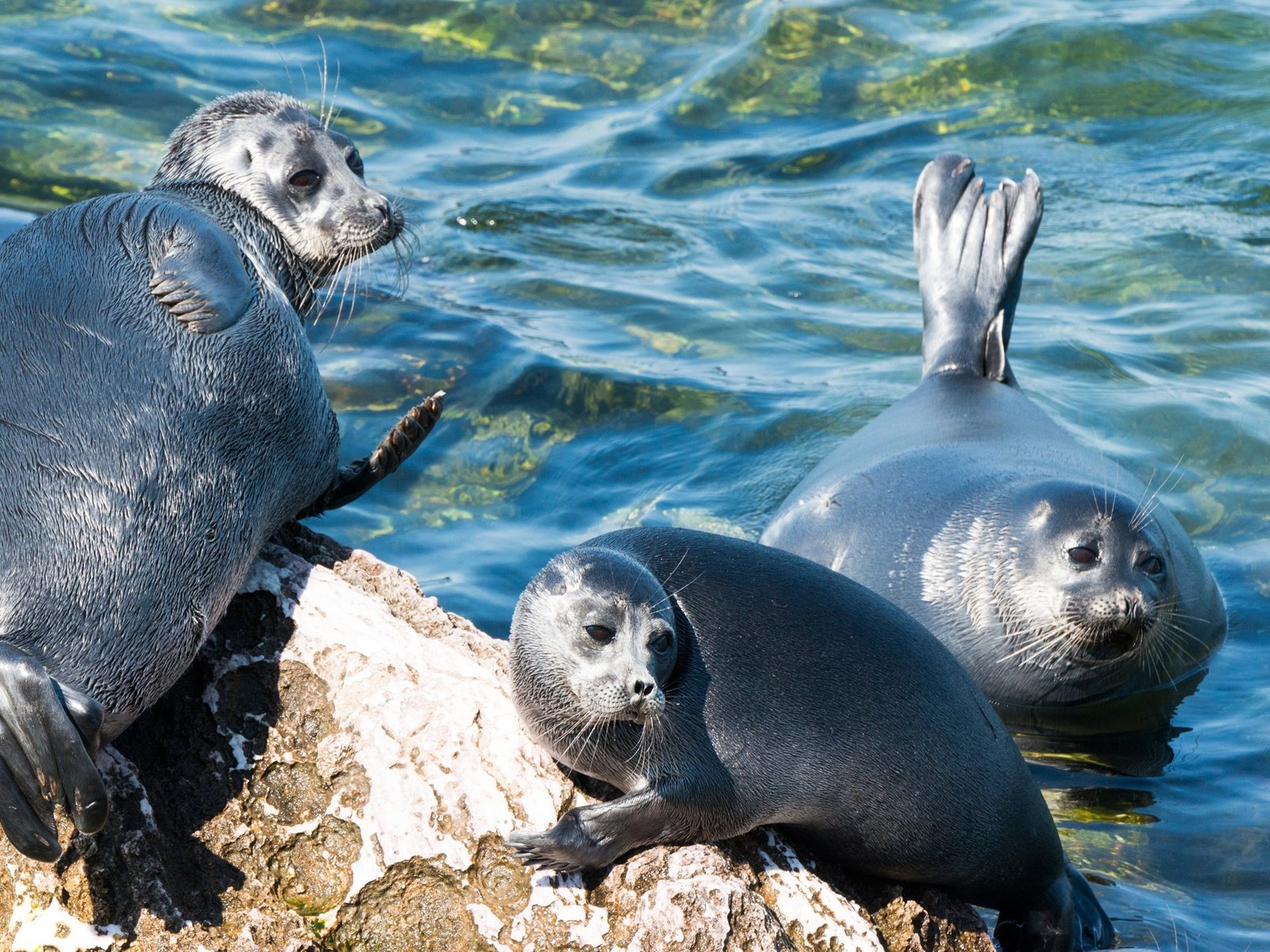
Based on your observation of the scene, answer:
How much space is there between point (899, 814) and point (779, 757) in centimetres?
35

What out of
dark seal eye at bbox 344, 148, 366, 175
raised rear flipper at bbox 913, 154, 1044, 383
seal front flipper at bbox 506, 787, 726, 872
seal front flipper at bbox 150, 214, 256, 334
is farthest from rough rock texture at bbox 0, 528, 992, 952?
raised rear flipper at bbox 913, 154, 1044, 383

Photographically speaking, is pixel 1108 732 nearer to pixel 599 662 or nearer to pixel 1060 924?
pixel 1060 924

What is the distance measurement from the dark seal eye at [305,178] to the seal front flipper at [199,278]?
64 centimetres

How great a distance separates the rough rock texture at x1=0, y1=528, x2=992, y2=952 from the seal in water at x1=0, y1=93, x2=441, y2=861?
0.17m

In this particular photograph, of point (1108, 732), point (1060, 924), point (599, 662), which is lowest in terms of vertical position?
point (1108, 732)

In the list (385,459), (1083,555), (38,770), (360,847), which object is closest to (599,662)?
(360,847)

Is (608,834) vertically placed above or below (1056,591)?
above

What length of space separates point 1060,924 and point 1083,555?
6.14 feet

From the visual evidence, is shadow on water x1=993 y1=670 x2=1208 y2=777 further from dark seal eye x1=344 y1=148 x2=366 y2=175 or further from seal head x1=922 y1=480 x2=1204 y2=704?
dark seal eye x1=344 y1=148 x2=366 y2=175

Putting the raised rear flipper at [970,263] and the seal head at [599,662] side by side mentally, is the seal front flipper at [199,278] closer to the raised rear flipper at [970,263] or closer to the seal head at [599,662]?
the seal head at [599,662]

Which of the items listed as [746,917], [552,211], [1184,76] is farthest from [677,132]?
[746,917]

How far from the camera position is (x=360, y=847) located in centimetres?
369

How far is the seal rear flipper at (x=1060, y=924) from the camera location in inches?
166

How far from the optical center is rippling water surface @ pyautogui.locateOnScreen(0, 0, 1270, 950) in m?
6.85
